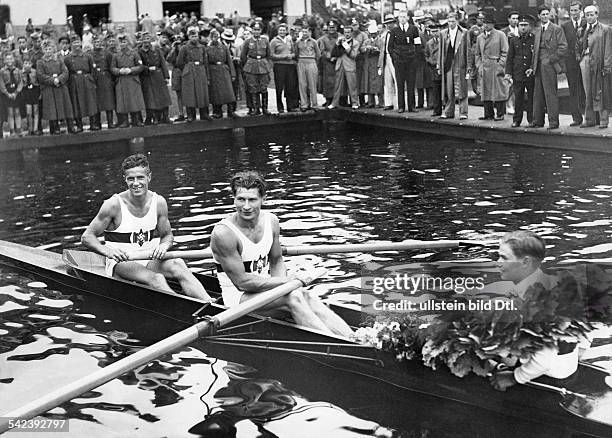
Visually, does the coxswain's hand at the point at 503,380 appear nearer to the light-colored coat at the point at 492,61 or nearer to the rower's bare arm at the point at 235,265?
the rower's bare arm at the point at 235,265

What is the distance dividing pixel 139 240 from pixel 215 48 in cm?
1357

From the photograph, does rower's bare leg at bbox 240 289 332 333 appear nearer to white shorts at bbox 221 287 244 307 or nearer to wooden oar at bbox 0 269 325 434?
wooden oar at bbox 0 269 325 434

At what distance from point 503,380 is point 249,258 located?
2828mm

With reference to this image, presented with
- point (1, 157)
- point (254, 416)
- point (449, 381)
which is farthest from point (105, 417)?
point (1, 157)

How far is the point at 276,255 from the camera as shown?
8.58 metres

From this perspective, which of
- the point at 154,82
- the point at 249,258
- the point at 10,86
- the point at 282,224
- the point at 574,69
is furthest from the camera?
the point at 154,82

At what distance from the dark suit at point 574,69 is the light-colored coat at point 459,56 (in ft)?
8.69

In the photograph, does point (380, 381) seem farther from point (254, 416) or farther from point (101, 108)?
point (101, 108)

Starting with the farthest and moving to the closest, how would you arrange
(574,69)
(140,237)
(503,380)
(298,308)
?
1. (574,69)
2. (140,237)
3. (298,308)
4. (503,380)

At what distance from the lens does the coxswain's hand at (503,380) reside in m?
6.35

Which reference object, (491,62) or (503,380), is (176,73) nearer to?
(491,62)

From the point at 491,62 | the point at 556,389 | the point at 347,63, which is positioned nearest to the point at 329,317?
the point at 556,389

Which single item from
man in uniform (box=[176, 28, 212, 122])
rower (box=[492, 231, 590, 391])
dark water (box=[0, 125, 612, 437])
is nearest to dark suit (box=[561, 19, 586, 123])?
dark water (box=[0, 125, 612, 437])

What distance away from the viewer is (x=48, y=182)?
1755 centimetres
